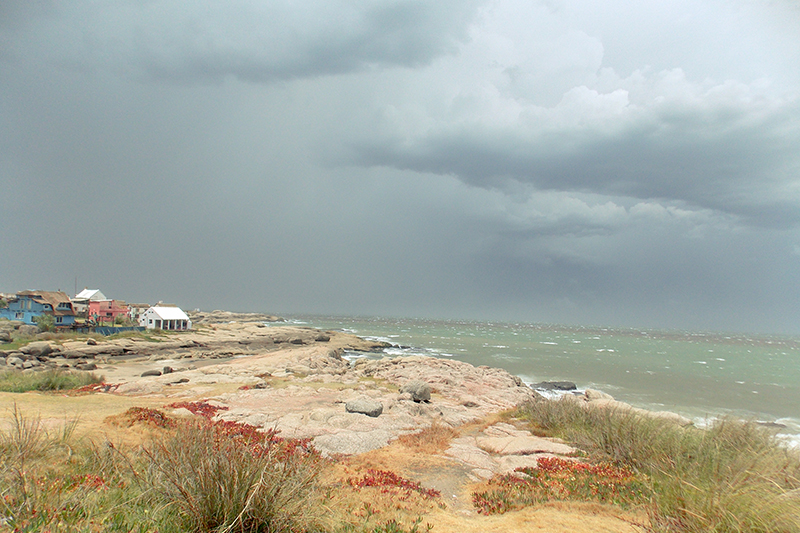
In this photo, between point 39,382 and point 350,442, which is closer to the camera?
point 350,442

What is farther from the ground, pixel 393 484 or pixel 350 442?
pixel 393 484

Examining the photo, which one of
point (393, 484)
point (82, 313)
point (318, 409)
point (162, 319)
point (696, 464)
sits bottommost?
point (82, 313)

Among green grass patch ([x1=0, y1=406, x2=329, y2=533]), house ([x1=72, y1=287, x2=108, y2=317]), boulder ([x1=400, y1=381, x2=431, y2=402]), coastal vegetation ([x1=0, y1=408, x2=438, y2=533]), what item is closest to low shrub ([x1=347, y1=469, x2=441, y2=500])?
coastal vegetation ([x1=0, y1=408, x2=438, y2=533])

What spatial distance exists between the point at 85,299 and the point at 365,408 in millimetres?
72246

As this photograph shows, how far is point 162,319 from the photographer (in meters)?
54.7

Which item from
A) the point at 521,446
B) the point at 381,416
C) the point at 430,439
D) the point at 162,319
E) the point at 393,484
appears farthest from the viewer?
the point at 162,319

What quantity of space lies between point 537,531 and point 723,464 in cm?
391

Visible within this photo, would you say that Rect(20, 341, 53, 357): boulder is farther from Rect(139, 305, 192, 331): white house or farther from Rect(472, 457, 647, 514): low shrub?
Rect(472, 457, 647, 514): low shrub

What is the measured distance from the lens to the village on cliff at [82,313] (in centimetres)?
4797

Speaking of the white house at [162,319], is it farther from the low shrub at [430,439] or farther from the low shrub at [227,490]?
the low shrub at [227,490]

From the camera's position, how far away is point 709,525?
4.50 meters

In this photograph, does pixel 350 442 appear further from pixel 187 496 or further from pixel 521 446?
pixel 187 496

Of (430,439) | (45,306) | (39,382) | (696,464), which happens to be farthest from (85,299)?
(696,464)

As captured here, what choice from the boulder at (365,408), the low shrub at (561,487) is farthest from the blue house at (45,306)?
the low shrub at (561,487)
